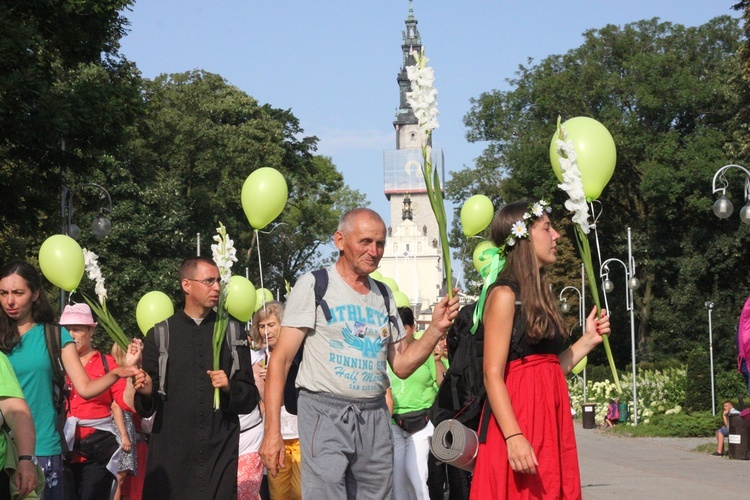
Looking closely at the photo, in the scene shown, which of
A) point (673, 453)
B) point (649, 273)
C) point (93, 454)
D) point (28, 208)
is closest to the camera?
point (93, 454)

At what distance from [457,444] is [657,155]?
48.8 metres

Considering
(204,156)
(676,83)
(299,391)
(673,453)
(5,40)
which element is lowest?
(673,453)

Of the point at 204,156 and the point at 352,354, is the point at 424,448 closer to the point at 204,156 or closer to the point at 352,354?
the point at 352,354

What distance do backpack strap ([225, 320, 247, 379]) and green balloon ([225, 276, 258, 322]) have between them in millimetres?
7094

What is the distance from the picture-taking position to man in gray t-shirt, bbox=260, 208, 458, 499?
5.77 metres

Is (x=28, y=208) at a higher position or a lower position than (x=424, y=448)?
higher

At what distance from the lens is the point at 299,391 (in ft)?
19.9

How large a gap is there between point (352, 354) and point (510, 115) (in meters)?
53.4

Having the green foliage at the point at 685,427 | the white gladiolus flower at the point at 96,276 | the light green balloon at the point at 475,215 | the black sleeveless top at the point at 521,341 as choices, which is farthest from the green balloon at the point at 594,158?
the green foliage at the point at 685,427

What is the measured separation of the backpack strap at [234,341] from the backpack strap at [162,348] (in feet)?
1.17

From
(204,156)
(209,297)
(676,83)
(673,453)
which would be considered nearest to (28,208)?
(673,453)

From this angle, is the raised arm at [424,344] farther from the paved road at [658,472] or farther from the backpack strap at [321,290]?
the paved road at [658,472]

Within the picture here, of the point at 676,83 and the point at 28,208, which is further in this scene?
the point at 676,83

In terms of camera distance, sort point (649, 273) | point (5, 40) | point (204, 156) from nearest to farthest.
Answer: point (5, 40), point (204, 156), point (649, 273)
